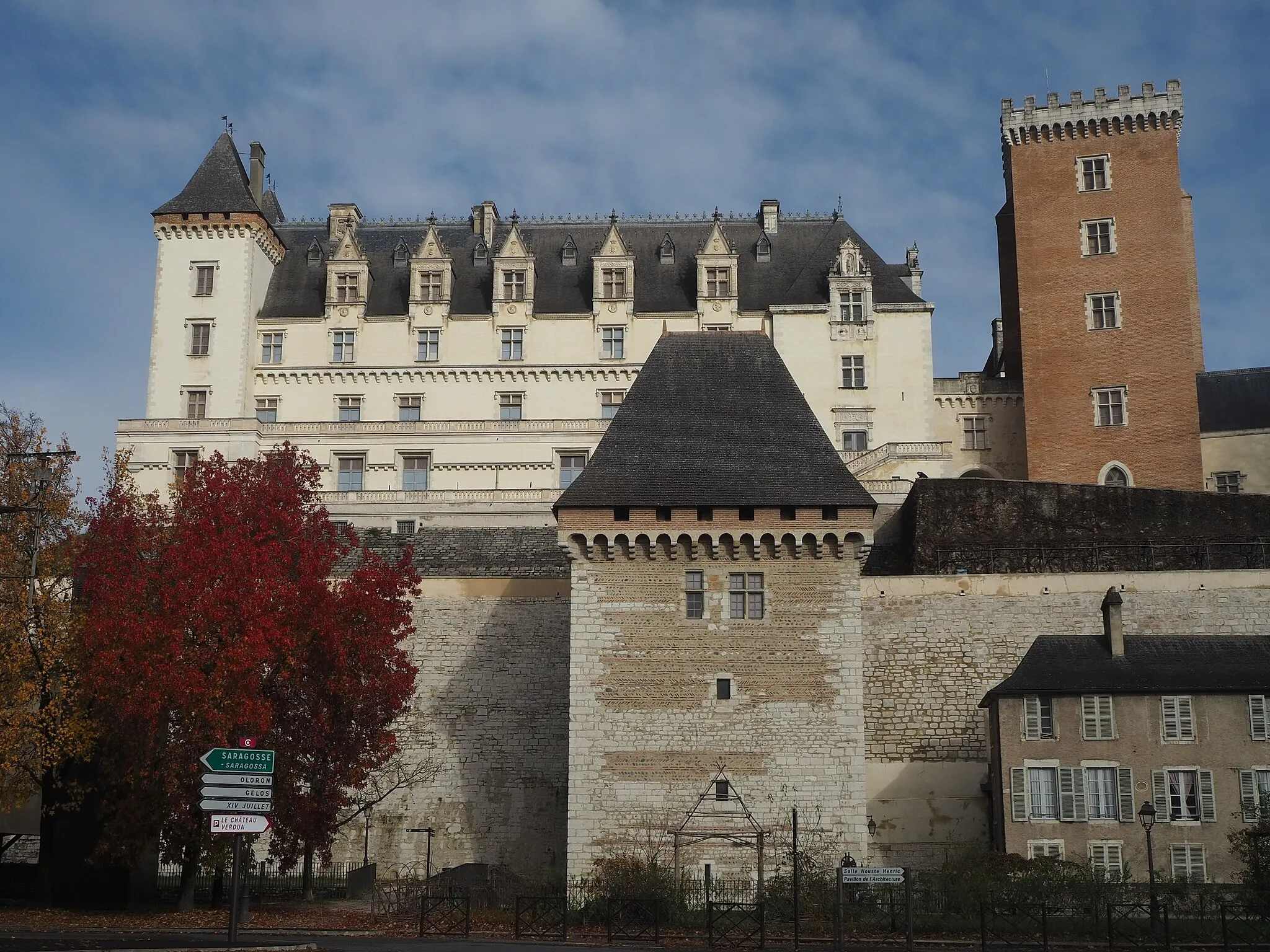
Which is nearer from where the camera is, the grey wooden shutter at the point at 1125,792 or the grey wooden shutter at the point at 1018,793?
the grey wooden shutter at the point at 1125,792

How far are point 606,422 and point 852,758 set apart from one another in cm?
2160

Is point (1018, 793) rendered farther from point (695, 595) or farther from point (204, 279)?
point (204, 279)

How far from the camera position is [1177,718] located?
2722cm

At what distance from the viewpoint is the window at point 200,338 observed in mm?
48000

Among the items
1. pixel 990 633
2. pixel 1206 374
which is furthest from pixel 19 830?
pixel 1206 374

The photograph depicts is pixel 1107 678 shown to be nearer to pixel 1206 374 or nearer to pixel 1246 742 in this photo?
pixel 1246 742

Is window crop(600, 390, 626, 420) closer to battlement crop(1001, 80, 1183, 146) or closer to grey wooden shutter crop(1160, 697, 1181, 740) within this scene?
battlement crop(1001, 80, 1183, 146)

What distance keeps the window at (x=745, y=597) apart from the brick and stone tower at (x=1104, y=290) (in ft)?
66.2

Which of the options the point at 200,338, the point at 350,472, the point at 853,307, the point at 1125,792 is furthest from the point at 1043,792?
the point at 200,338

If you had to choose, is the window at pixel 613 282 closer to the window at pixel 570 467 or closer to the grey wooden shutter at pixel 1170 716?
the window at pixel 570 467

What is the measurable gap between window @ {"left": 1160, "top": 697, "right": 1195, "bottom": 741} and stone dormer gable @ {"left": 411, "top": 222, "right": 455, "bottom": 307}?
28757mm

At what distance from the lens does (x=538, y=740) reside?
32.5 metres

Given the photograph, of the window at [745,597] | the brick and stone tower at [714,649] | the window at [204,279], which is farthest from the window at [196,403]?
the window at [745,597]

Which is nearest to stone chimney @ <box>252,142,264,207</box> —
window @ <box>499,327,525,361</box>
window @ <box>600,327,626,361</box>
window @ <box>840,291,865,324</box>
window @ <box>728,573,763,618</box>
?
window @ <box>499,327,525,361</box>
